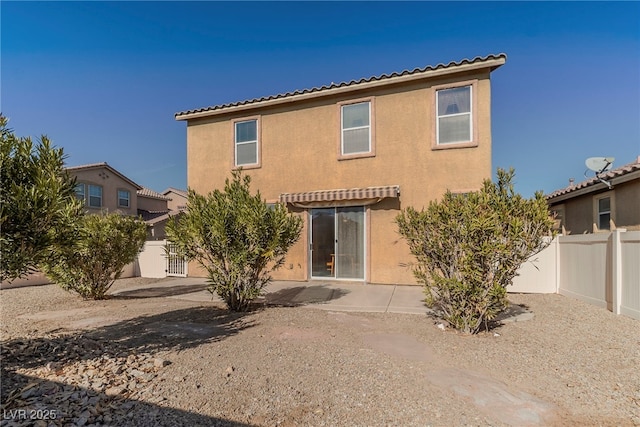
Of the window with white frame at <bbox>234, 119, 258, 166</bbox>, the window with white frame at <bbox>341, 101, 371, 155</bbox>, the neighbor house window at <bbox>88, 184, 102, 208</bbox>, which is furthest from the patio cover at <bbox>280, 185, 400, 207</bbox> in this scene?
the neighbor house window at <bbox>88, 184, 102, 208</bbox>

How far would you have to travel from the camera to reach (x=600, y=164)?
13555 millimetres

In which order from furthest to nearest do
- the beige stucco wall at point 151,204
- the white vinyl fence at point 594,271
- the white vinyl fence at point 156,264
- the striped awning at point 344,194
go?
the beige stucco wall at point 151,204 < the white vinyl fence at point 156,264 < the striped awning at point 344,194 < the white vinyl fence at point 594,271

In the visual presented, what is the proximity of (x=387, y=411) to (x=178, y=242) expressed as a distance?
6.61 metres

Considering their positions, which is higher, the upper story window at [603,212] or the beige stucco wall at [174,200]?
the beige stucco wall at [174,200]

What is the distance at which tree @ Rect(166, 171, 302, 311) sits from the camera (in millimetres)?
7758

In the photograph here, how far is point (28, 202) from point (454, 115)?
1221cm

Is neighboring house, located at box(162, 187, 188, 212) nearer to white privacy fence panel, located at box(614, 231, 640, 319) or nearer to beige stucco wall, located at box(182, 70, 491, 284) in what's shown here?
beige stucco wall, located at box(182, 70, 491, 284)

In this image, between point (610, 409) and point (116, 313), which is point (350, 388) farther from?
point (116, 313)

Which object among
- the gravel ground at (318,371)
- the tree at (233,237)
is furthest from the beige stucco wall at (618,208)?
the tree at (233,237)

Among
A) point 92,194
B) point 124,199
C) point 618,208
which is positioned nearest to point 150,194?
point 124,199

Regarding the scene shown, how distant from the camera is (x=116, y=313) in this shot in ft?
27.7

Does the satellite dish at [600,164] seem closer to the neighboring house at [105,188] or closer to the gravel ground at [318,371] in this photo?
the gravel ground at [318,371]

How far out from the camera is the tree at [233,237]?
7758 millimetres

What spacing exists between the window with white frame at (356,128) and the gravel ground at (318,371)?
7.52 m
